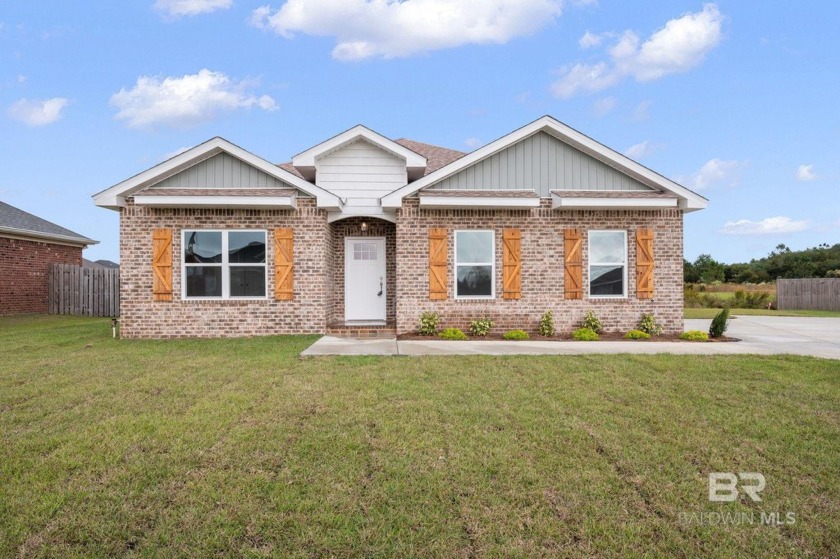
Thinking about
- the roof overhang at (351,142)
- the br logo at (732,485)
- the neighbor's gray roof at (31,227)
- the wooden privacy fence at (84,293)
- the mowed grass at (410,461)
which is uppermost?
the roof overhang at (351,142)

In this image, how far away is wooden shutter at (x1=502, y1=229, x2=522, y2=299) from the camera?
11492 millimetres

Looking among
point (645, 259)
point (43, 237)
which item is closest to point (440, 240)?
point (645, 259)

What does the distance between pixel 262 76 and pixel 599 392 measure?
52.2ft

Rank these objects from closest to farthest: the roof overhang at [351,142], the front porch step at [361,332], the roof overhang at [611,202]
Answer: the roof overhang at [611,202], the front porch step at [361,332], the roof overhang at [351,142]

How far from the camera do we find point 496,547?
261 cm

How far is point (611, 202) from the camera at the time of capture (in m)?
11.1

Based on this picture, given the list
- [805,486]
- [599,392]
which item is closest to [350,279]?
[599,392]

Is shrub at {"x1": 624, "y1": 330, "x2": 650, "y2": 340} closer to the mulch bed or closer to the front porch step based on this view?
the mulch bed

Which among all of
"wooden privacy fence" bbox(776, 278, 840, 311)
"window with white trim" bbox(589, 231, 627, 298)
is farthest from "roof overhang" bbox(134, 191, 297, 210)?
"wooden privacy fence" bbox(776, 278, 840, 311)

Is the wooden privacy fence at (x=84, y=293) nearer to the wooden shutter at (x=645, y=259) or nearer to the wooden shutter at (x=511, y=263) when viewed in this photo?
the wooden shutter at (x=511, y=263)

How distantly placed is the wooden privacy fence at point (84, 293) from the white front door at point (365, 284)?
36.8ft

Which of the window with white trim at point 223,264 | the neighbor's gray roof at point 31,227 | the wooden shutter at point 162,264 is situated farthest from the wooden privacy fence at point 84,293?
the window with white trim at point 223,264

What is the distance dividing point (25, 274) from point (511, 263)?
1814 cm

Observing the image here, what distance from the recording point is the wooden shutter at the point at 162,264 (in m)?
11.2
